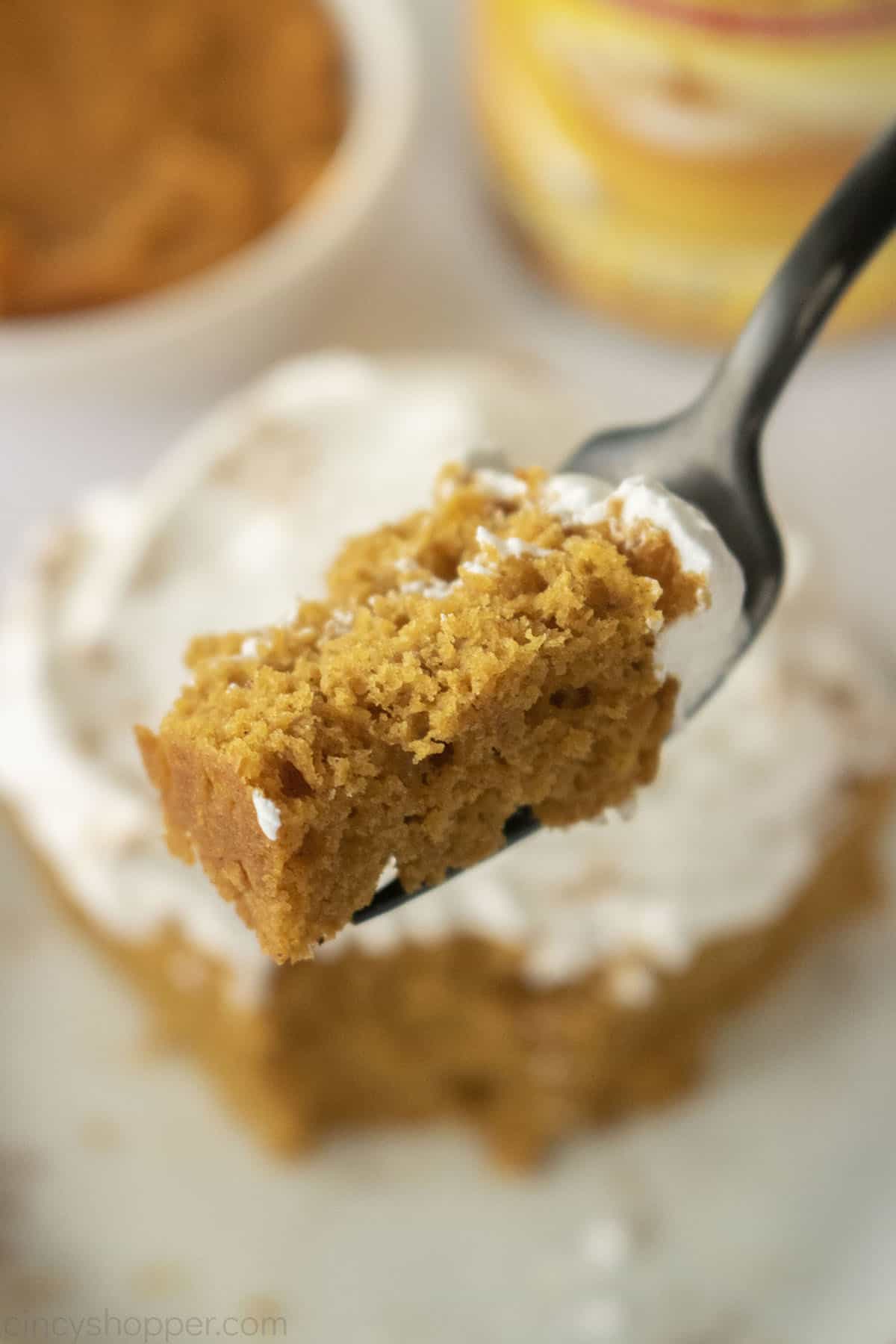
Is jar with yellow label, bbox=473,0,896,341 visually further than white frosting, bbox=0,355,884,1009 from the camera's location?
Yes

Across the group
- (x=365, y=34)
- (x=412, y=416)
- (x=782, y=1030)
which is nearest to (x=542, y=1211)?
(x=782, y=1030)

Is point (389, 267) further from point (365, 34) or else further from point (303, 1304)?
point (303, 1304)

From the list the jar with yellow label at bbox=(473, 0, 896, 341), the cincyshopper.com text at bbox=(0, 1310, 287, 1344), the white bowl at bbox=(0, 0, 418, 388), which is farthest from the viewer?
the white bowl at bbox=(0, 0, 418, 388)

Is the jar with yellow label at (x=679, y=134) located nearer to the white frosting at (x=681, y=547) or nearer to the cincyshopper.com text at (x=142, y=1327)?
the white frosting at (x=681, y=547)

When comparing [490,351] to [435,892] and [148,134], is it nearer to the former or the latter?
[148,134]

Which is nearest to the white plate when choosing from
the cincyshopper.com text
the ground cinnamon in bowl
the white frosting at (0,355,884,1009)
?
the cincyshopper.com text

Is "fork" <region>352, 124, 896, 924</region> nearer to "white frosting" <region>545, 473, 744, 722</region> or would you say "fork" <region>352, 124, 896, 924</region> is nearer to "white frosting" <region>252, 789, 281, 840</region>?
"white frosting" <region>545, 473, 744, 722</region>

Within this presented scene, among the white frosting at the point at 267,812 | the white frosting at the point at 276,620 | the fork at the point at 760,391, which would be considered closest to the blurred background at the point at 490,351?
the white frosting at the point at 276,620
